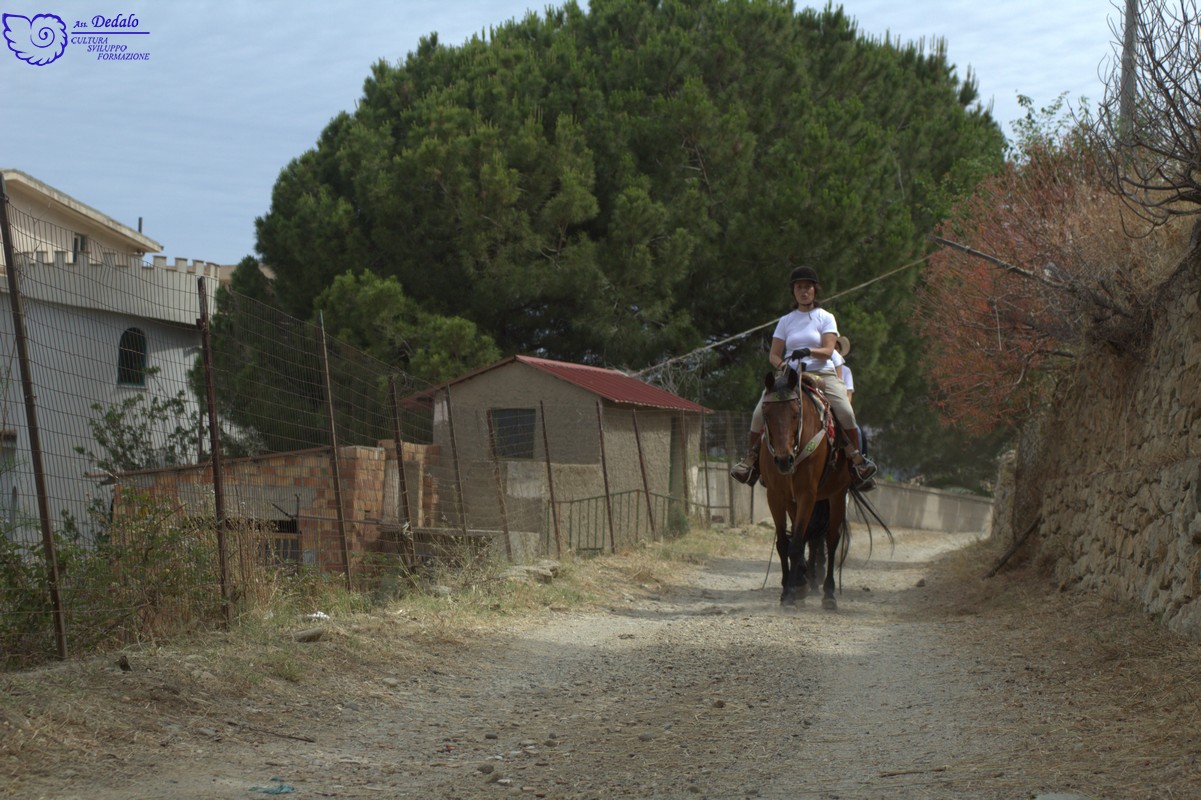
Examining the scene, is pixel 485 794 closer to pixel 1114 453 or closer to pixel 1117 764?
pixel 1117 764

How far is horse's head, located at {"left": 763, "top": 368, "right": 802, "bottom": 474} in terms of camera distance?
10680 mm

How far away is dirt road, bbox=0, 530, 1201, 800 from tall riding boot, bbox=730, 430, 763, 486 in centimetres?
238

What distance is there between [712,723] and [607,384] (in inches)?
641

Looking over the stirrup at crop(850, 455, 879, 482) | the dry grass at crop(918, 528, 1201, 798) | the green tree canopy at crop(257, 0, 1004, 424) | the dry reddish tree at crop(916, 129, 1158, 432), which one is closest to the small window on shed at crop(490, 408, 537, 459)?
the green tree canopy at crop(257, 0, 1004, 424)

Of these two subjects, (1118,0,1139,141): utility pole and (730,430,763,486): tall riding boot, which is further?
(730,430,763,486): tall riding boot

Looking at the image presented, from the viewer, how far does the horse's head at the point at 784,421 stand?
35.0ft

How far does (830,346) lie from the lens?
1152 centimetres

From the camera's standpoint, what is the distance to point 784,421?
10.7m

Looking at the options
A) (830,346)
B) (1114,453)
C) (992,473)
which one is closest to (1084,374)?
(1114,453)

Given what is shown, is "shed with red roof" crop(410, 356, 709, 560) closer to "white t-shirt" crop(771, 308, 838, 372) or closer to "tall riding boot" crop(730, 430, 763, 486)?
"tall riding boot" crop(730, 430, 763, 486)

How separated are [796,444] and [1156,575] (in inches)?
140

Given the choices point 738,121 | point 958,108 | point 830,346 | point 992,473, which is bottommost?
point 992,473

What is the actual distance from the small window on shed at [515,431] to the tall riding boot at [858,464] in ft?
32.2

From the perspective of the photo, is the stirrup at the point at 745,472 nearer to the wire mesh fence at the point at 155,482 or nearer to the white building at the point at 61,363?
the wire mesh fence at the point at 155,482
